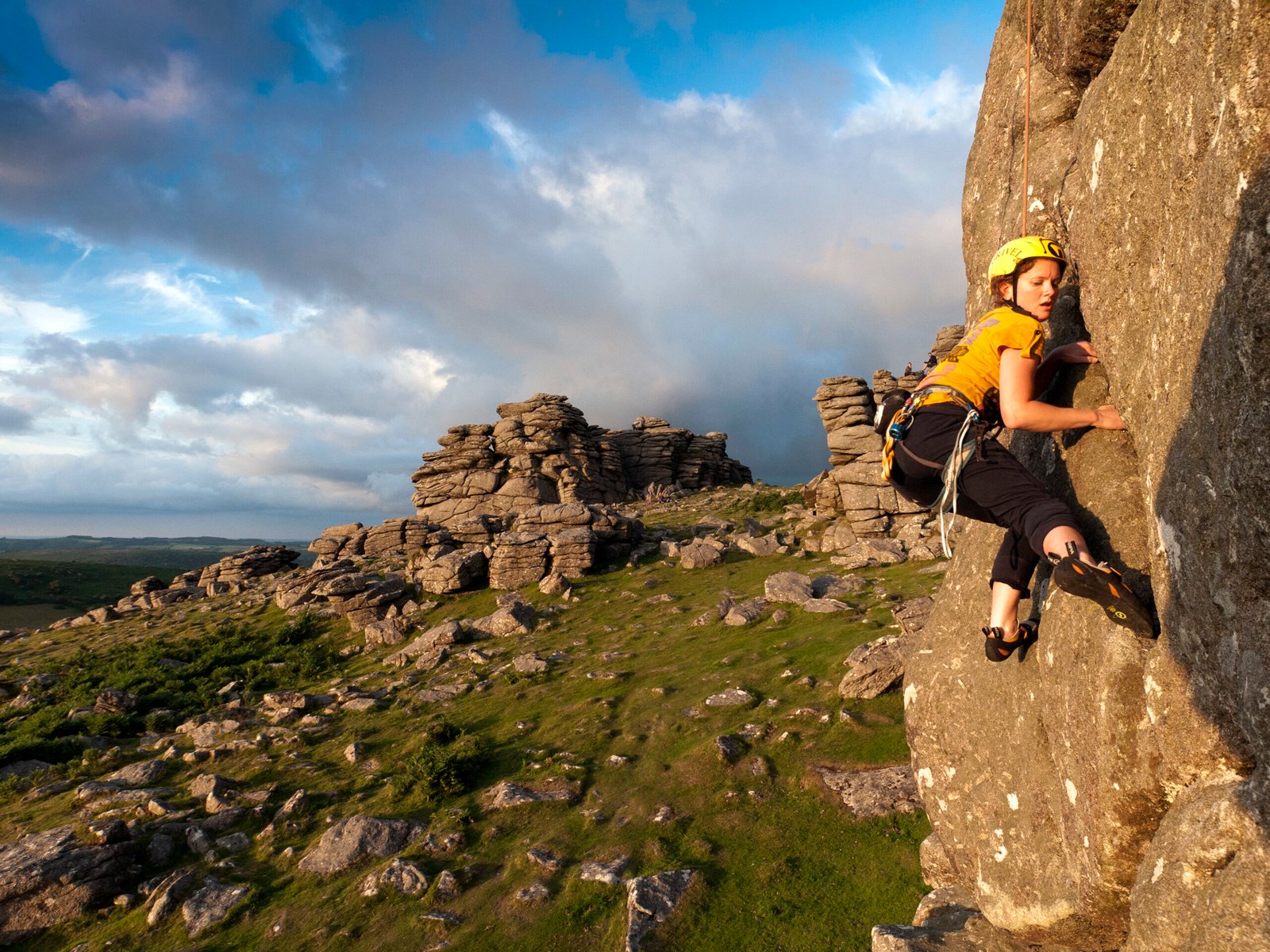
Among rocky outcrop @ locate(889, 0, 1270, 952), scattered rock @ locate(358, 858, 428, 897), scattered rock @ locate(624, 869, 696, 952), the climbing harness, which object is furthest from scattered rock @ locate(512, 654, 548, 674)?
the climbing harness

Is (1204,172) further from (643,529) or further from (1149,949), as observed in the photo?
(643,529)

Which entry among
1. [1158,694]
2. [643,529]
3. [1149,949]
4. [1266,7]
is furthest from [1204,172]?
[643,529]

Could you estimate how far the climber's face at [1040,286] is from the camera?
5777mm

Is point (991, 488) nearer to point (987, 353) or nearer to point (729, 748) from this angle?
point (987, 353)

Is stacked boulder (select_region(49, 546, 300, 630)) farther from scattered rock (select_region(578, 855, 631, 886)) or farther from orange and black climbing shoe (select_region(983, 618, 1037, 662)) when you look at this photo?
orange and black climbing shoe (select_region(983, 618, 1037, 662))

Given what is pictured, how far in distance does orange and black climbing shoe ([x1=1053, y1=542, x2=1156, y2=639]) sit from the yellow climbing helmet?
2.87 meters

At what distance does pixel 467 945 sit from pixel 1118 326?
11.7 m

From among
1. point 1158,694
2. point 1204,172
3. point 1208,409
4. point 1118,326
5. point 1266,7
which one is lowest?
point 1158,694

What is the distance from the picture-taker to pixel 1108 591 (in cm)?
429

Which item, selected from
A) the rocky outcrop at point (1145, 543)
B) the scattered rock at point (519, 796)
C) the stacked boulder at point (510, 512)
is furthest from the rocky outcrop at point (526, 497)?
the rocky outcrop at point (1145, 543)

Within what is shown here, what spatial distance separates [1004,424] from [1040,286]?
139 cm

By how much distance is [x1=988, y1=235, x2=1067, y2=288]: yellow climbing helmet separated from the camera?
5.71 metres

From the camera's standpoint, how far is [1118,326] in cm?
529

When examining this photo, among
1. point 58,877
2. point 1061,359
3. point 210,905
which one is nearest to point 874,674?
point 1061,359
